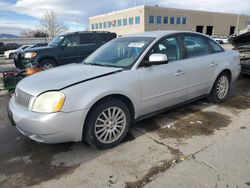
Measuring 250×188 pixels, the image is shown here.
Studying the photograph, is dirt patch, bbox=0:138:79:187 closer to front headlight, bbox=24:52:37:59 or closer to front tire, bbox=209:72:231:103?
front tire, bbox=209:72:231:103

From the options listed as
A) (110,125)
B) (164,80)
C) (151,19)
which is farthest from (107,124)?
(151,19)

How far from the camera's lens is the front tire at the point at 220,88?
4.84 meters

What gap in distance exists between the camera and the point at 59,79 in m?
3.05

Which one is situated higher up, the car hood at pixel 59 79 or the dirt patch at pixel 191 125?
the car hood at pixel 59 79

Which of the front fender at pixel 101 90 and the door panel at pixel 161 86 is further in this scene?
the door panel at pixel 161 86

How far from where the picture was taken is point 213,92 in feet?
15.9

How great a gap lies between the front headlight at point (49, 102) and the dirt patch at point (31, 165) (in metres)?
0.73

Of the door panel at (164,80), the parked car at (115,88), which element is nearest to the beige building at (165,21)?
the parked car at (115,88)

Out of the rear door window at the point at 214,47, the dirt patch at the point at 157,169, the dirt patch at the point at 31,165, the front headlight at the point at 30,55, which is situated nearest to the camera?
the dirt patch at the point at 157,169

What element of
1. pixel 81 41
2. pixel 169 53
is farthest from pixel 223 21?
pixel 169 53

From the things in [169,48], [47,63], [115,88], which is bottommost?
[47,63]

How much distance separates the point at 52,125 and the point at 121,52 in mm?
1766

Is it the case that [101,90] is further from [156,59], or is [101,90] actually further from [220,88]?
[220,88]

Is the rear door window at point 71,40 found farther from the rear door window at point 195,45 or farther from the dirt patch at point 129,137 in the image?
the dirt patch at point 129,137
